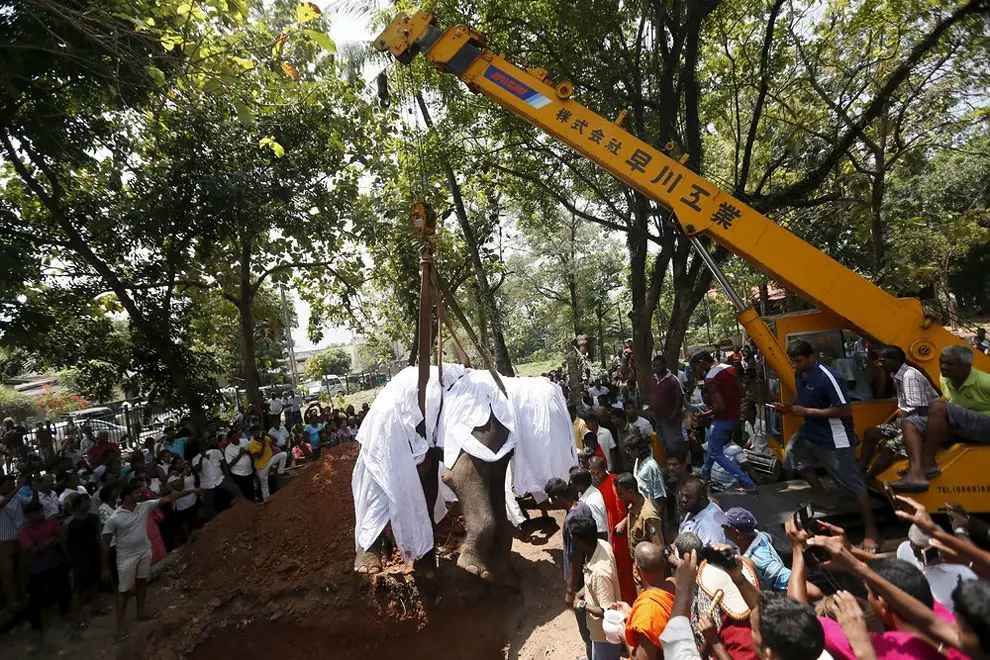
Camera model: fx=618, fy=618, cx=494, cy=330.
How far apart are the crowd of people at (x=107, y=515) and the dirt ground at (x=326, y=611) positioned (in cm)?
35

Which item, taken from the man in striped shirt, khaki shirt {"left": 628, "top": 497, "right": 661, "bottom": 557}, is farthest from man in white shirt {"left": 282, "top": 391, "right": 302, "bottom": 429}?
the man in striped shirt

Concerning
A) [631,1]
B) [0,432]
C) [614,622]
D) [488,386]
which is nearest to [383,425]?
[488,386]

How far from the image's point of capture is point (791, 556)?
16.2ft

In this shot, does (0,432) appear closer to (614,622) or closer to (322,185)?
(322,185)

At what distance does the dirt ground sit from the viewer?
20.6ft

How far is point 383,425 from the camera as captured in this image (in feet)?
19.3

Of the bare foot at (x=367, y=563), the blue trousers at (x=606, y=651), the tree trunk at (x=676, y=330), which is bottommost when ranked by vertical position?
the blue trousers at (x=606, y=651)

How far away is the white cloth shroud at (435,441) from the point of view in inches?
225

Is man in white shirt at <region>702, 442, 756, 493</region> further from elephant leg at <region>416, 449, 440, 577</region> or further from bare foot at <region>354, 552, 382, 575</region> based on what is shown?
bare foot at <region>354, 552, 382, 575</region>

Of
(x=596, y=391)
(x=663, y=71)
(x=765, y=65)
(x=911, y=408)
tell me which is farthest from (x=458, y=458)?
(x=596, y=391)

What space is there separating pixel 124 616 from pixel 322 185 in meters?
8.69

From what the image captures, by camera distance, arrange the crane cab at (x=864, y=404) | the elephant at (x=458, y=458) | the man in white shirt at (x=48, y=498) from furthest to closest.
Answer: the man in white shirt at (x=48, y=498), the elephant at (x=458, y=458), the crane cab at (x=864, y=404)

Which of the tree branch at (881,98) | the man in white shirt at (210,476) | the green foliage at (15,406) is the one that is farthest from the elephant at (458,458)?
the green foliage at (15,406)

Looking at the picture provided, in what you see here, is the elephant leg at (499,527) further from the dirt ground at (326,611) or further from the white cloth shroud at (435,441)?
the dirt ground at (326,611)
